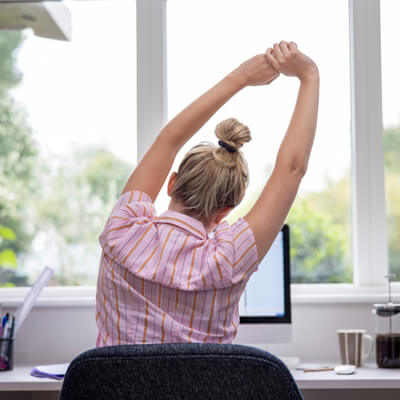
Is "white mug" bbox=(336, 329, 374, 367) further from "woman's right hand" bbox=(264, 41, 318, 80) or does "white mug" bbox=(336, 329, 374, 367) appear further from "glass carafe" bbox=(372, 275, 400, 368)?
"woman's right hand" bbox=(264, 41, 318, 80)

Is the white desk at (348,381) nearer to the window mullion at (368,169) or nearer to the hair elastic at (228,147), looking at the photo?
the window mullion at (368,169)

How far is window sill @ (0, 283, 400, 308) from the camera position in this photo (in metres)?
2.28

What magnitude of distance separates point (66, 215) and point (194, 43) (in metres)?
0.89


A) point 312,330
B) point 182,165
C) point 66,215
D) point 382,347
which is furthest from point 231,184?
point 66,215

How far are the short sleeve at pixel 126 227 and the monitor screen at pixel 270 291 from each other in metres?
1.04

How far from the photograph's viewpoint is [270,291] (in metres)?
2.04

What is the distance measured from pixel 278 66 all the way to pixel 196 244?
1.28 feet

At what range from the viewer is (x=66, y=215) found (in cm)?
254

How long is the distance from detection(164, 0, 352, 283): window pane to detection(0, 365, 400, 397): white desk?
685 millimetres

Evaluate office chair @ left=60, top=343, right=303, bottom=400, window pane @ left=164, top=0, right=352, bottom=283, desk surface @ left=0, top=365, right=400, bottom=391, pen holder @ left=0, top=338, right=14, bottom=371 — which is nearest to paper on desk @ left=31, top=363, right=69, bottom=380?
desk surface @ left=0, top=365, right=400, bottom=391

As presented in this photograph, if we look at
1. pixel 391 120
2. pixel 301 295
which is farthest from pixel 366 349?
pixel 391 120

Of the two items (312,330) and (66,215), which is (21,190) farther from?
(312,330)

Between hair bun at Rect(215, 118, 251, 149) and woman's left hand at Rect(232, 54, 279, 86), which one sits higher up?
woman's left hand at Rect(232, 54, 279, 86)

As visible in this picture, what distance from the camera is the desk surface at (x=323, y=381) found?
171 cm
